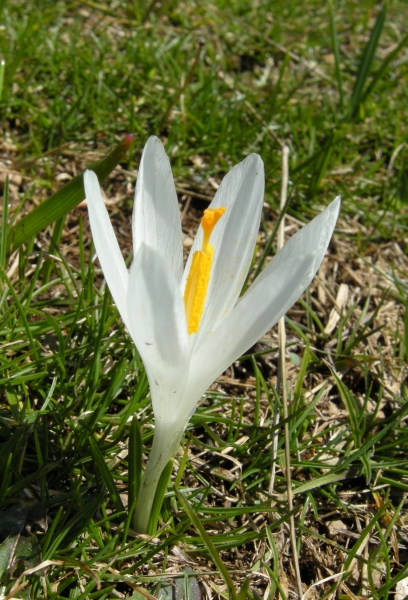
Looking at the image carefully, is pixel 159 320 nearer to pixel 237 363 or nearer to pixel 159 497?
pixel 159 497

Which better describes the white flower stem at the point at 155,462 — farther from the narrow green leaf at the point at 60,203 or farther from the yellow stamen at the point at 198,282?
the narrow green leaf at the point at 60,203

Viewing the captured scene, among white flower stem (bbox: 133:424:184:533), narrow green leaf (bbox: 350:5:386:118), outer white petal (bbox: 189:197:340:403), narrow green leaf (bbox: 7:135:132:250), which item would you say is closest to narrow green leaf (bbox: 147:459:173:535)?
white flower stem (bbox: 133:424:184:533)

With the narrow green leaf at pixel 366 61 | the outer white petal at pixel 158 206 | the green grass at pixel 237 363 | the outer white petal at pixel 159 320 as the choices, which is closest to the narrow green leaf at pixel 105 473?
the green grass at pixel 237 363

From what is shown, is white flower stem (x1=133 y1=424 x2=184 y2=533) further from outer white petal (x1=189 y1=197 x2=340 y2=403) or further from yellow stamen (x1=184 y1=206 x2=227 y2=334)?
yellow stamen (x1=184 y1=206 x2=227 y2=334)

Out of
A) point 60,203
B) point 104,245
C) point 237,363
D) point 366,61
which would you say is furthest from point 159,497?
point 366,61

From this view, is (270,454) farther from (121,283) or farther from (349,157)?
(349,157)

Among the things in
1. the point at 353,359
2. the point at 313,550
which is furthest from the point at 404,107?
the point at 313,550

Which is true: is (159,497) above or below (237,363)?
above

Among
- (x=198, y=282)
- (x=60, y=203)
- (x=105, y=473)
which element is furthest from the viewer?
(x=60, y=203)
